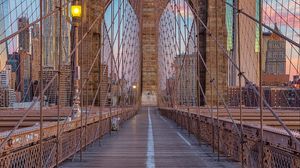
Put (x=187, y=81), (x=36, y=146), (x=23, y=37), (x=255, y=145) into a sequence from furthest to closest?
(x=187, y=81)
(x=23, y=37)
(x=255, y=145)
(x=36, y=146)

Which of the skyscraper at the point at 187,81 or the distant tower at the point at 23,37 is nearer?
the distant tower at the point at 23,37

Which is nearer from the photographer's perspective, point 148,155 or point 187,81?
point 148,155

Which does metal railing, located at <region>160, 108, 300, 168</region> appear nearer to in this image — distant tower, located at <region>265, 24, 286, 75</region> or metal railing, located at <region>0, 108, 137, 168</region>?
metal railing, located at <region>0, 108, 137, 168</region>

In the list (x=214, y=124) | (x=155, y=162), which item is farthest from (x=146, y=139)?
(x=155, y=162)

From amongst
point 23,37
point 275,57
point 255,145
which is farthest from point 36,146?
point 275,57

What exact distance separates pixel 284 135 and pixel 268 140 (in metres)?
0.69

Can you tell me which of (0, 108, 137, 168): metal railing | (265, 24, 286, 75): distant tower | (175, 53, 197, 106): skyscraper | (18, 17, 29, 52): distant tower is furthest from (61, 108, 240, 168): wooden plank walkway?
(175, 53, 197, 106): skyscraper

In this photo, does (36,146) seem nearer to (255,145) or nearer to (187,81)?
(255,145)

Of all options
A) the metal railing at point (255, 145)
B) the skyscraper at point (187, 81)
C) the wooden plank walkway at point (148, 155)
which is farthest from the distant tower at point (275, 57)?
the skyscraper at point (187, 81)

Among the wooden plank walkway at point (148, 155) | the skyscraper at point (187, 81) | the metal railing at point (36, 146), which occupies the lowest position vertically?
the wooden plank walkway at point (148, 155)

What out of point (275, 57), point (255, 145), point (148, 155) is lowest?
point (148, 155)

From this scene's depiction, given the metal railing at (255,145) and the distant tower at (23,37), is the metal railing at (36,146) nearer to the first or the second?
the metal railing at (255,145)

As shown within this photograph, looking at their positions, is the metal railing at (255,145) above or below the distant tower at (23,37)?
below

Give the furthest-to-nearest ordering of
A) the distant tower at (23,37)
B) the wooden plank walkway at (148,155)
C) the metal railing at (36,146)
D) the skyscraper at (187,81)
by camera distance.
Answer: the skyscraper at (187,81) → the distant tower at (23,37) → the wooden plank walkway at (148,155) → the metal railing at (36,146)
